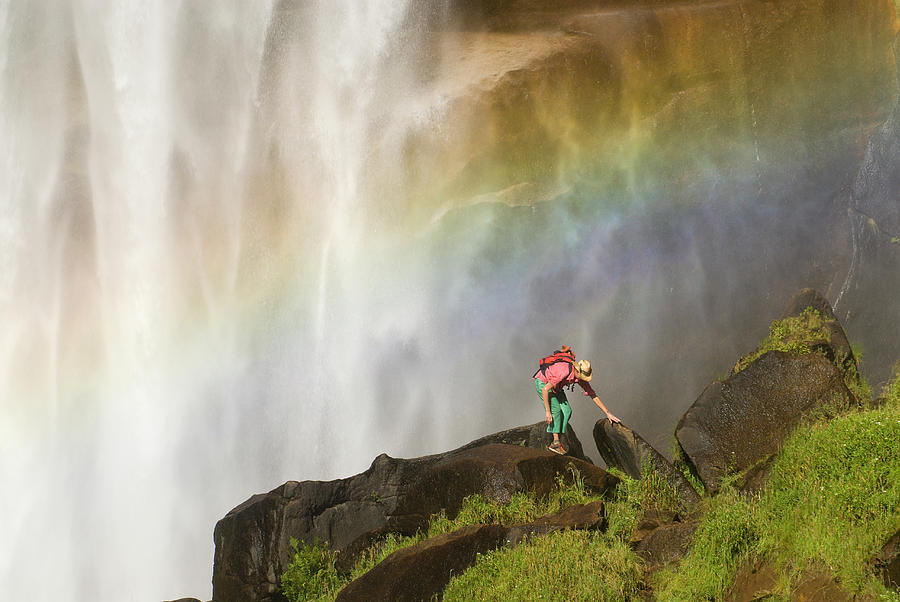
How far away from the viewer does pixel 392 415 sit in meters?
14.2

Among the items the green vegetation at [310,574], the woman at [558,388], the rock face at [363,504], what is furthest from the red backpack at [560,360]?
the green vegetation at [310,574]

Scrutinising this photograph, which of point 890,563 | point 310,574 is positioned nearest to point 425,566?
point 310,574

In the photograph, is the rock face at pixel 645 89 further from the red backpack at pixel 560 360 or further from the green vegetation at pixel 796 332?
the red backpack at pixel 560 360

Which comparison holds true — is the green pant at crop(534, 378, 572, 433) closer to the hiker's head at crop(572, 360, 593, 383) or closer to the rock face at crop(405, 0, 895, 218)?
the hiker's head at crop(572, 360, 593, 383)

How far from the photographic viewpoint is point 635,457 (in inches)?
327

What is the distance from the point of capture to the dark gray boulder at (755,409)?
25.7ft

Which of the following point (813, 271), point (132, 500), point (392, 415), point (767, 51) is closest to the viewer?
point (813, 271)

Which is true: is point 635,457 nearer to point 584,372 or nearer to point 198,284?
point 584,372

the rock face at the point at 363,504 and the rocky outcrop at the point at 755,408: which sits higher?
the rock face at the point at 363,504

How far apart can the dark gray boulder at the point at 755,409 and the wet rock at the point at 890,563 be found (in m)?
2.55

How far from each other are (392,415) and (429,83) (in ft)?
18.5

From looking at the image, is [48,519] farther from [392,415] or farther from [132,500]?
[392,415]

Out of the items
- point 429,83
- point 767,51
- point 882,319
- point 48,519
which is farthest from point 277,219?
point 882,319

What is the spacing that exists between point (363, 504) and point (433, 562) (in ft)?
8.16
